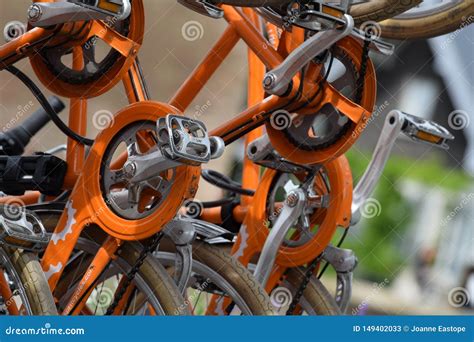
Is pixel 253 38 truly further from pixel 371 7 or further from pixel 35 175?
pixel 35 175

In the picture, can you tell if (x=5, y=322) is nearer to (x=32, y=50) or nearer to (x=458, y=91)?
(x=32, y=50)

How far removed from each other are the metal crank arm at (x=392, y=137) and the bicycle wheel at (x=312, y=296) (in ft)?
1.27

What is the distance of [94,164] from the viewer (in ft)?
18.0

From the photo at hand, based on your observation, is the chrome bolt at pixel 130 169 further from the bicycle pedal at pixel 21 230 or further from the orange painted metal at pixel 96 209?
the bicycle pedal at pixel 21 230

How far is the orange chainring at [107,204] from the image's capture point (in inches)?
206

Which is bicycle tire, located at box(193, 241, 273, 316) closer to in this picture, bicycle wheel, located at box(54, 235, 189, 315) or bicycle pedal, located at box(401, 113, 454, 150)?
bicycle wheel, located at box(54, 235, 189, 315)

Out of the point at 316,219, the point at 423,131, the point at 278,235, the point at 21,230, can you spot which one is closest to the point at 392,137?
the point at 423,131

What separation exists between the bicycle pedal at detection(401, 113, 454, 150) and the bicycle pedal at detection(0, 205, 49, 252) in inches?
83.3

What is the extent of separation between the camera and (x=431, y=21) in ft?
21.2

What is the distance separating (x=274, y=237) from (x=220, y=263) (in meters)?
0.63

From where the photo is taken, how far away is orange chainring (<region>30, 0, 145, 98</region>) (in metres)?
5.55

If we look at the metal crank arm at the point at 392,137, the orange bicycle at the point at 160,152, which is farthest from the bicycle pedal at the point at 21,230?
the metal crank arm at the point at 392,137

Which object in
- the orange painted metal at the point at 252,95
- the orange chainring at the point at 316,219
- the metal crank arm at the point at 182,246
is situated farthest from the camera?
the orange painted metal at the point at 252,95

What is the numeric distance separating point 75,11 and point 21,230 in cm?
95
